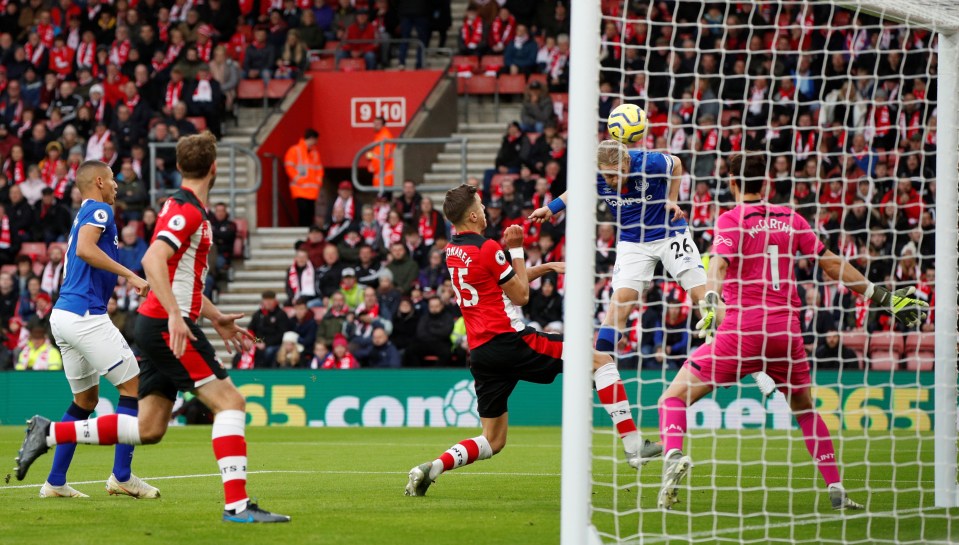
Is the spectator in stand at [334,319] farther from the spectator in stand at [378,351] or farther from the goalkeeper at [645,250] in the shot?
the goalkeeper at [645,250]

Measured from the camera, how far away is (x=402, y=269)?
19.8 meters

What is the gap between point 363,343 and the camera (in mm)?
18750

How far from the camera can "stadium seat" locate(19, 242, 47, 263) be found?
2184cm

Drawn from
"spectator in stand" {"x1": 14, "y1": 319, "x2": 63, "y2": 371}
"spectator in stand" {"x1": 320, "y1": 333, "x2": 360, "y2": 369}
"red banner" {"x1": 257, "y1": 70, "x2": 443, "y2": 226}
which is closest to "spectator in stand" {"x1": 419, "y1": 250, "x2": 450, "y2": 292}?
"spectator in stand" {"x1": 320, "y1": 333, "x2": 360, "y2": 369}

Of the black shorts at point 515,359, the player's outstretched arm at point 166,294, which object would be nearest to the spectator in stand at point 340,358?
the black shorts at point 515,359

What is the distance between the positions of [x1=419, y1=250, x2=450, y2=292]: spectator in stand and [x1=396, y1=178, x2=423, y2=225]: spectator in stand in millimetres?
1347

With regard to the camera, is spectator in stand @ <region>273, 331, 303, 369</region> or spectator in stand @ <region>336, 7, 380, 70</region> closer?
spectator in stand @ <region>273, 331, 303, 369</region>

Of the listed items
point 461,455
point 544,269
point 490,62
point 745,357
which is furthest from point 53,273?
point 745,357

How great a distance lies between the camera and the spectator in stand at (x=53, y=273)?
68.8ft

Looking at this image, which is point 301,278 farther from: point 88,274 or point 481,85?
point 88,274

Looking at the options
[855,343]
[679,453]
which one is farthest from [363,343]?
[679,453]

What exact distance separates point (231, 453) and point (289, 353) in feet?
40.2

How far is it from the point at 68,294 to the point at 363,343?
10651mm

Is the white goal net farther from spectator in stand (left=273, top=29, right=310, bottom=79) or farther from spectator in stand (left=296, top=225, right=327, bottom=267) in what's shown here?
spectator in stand (left=273, top=29, right=310, bottom=79)
